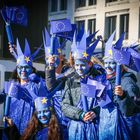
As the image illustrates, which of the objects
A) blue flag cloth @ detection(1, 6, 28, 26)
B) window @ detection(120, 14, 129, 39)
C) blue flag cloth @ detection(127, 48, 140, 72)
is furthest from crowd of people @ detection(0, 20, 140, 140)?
window @ detection(120, 14, 129, 39)

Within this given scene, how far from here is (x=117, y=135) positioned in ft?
15.5

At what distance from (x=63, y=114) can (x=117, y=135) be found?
0.75 meters

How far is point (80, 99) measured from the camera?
501cm

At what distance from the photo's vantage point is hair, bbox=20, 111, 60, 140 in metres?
5.23

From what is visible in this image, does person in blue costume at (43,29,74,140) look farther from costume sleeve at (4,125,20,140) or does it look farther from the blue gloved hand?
costume sleeve at (4,125,20,140)

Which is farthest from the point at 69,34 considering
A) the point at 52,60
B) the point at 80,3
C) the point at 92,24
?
the point at 80,3

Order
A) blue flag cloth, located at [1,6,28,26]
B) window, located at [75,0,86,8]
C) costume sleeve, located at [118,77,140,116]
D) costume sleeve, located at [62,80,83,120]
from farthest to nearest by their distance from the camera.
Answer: window, located at [75,0,86,8], blue flag cloth, located at [1,6,28,26], costume sleeve, located at [62,80,83,120], costume sleeve, located at [118,77,140,116]

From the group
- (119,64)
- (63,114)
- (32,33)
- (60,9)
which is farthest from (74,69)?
(60,9)

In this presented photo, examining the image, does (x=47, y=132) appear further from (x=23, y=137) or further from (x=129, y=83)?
(x=129, y=83)

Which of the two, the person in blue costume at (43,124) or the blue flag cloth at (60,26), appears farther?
the blue flag cloth at (60,26)

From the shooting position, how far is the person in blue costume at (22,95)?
548cm

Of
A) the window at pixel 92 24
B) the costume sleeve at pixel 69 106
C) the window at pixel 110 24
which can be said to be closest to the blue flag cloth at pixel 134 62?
the costume sleeve at pixel 69 106

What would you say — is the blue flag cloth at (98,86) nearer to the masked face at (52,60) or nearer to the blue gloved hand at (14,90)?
the masked face at (52,60)

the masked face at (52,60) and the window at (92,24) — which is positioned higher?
the window at (92,24)
